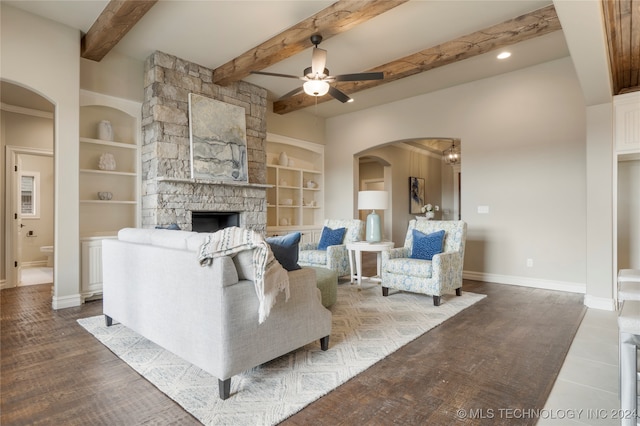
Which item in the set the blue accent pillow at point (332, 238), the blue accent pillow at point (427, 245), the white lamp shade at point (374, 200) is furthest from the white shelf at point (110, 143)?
the blue accent pillow at point (427, 245)

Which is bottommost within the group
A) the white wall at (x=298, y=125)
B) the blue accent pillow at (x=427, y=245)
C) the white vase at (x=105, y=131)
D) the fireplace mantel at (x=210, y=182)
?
the blue accent pillow at (x=427, y=245)

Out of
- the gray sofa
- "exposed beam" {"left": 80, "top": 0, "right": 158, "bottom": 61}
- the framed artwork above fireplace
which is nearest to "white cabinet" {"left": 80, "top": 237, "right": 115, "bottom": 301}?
the framed artwork above fireplace

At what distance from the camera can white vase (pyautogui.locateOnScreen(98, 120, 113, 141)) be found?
4.28m

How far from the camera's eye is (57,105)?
364 cm

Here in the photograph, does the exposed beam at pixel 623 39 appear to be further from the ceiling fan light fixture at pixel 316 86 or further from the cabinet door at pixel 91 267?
the cabinet door at pixel 91 267

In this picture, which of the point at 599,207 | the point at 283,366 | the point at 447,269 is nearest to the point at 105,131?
the point at 283,366

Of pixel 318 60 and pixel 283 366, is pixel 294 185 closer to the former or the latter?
pixel 318 60

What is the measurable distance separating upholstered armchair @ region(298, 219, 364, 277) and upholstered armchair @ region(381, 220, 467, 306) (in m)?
0.71

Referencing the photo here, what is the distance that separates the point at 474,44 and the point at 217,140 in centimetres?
357

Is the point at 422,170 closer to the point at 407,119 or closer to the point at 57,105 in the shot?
the point at 407,119

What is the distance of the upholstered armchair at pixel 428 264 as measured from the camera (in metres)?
3.68

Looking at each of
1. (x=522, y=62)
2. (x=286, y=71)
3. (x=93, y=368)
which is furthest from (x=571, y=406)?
(x=286, y=71)

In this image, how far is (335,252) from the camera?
4.55 meters

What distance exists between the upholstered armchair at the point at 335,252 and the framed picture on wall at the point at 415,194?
4.50 meters
